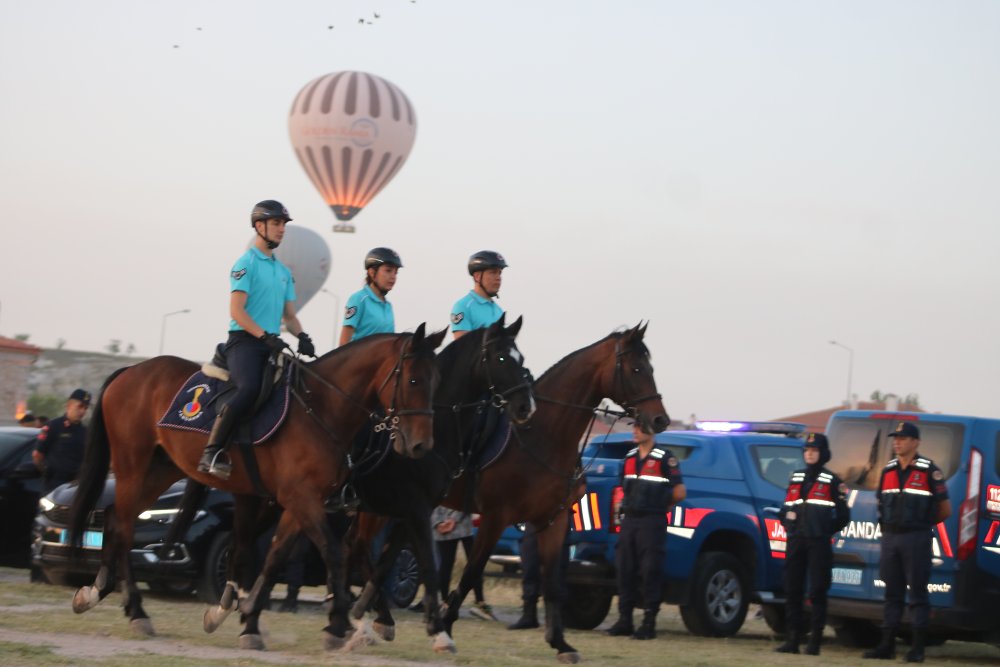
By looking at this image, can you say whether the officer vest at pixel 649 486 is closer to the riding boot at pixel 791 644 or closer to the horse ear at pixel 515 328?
the riding boot at pixel 791 644

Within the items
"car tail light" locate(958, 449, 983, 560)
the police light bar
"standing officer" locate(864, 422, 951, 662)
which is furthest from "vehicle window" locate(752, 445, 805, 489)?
"car tail light" locate(958, 449, 983, 560)

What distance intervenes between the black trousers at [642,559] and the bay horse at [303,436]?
4547 mm

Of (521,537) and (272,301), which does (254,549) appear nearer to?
(272,301)

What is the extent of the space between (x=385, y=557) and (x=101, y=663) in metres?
3.14

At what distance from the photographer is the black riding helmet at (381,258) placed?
13000 millimetres

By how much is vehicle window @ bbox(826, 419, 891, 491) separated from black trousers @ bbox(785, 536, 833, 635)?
2.65 feet

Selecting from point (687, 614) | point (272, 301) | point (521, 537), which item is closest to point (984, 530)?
point (687, 614)

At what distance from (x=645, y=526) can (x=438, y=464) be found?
3.87 meters

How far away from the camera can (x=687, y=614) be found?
52.1 feet

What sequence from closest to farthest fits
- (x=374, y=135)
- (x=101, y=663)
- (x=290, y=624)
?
(x=101, y=663) < (x=290, y=624) < (x=374, y=135)

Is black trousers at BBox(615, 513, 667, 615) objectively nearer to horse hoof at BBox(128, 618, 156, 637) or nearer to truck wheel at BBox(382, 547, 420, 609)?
truck wheel at BBox(382, 547, 420, 609)

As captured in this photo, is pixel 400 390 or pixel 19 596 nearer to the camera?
pixel 400 390

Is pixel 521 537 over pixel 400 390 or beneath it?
beneath

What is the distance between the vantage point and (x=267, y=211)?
11.8 m
